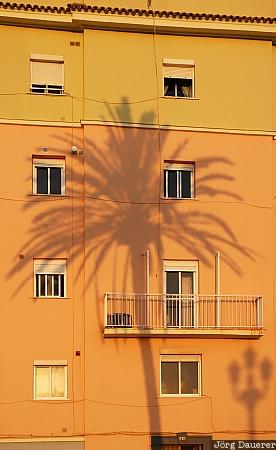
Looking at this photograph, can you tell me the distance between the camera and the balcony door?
87.7ft

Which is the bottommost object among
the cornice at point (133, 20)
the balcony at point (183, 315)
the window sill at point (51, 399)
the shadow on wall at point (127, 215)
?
the window sill at point (51, 399)

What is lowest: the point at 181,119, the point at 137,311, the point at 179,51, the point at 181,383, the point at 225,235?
the point at 181,383

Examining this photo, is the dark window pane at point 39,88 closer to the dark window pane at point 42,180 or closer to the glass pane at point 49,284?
Answer: the dark window pane at point 42,180

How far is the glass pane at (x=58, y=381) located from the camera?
86.4 ft

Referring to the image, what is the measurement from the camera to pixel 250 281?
27.3 m

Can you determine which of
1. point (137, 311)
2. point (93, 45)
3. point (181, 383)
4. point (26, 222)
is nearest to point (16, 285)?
point (26, 222)

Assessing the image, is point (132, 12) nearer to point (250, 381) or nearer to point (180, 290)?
point (180, 290)

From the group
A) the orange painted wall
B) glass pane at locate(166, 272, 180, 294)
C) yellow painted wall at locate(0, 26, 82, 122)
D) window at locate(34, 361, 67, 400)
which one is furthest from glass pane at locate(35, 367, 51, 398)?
yellow painted wall at locate(0, 26, 82, 122)

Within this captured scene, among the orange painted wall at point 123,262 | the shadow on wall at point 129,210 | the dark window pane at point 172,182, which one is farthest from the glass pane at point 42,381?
the dark window pane at point 172,182

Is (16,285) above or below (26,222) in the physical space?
below

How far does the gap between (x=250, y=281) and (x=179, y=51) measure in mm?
A: 6832

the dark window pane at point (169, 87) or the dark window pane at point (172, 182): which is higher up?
the dark window pane at point (169, 87)

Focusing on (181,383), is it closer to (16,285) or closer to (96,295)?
(96,295)

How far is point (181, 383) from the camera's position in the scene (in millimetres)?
26719
